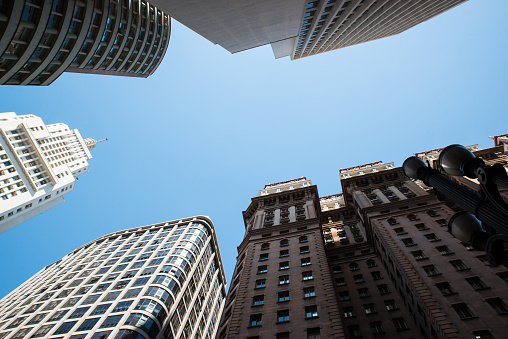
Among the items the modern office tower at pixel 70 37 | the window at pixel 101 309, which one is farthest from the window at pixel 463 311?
the window at pixel 101 309

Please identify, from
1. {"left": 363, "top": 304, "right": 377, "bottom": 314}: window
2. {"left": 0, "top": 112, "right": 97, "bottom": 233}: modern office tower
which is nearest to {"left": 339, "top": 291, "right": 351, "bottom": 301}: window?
{"left": 363, "top": 304, "right": 377, "bottom": 314}: window

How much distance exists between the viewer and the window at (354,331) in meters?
33.0

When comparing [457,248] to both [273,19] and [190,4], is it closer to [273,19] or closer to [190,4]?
[273,19]

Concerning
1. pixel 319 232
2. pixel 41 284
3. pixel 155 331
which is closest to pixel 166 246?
pixel 155 331

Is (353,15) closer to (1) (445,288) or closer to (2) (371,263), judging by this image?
(1) (445,288)

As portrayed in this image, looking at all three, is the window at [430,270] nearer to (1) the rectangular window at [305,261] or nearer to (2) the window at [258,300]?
(1) the rectangular window at [305,261]

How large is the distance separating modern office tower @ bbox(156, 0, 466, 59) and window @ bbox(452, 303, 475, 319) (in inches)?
1276

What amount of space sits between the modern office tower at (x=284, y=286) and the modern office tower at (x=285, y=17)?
99.1ft

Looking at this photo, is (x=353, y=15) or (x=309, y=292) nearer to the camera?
(x=309, y=292)

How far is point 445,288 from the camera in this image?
29672 millimetres

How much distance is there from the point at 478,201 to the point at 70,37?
42.2 metres

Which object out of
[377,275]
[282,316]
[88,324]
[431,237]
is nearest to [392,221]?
[431,237]

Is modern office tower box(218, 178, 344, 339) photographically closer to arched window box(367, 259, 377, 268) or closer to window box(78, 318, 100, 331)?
arched window box(367, 259, 377, 268)

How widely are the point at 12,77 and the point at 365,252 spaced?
184 ft
